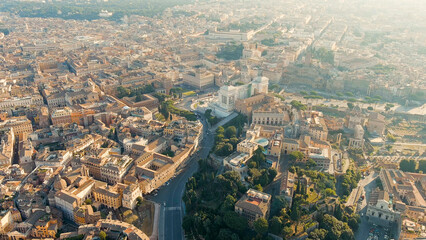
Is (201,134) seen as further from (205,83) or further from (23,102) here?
(23,102)

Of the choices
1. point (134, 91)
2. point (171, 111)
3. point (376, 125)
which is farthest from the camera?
point (134, 91)

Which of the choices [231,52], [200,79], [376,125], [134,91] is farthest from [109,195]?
[231,52]

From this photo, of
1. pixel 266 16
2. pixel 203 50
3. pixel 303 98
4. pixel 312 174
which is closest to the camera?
pixel 312 174

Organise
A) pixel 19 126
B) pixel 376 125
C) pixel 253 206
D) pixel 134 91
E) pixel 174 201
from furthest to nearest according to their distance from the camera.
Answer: pixel 134 91 → pixel 376 125 → pixel 19 126 → pixel 174 201 → pixel 253 206

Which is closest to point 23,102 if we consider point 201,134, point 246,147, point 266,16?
point 201,134

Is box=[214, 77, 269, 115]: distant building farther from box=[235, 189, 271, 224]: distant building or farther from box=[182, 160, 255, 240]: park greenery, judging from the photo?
box=[235, 189, 271, 224]: distant building

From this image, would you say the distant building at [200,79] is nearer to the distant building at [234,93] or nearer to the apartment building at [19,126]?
the distant building at [234,93]

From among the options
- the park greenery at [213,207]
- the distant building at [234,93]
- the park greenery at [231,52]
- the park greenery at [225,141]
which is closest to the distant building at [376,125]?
the distant building at [234,93]

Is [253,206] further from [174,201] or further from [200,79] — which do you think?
[200,79]
